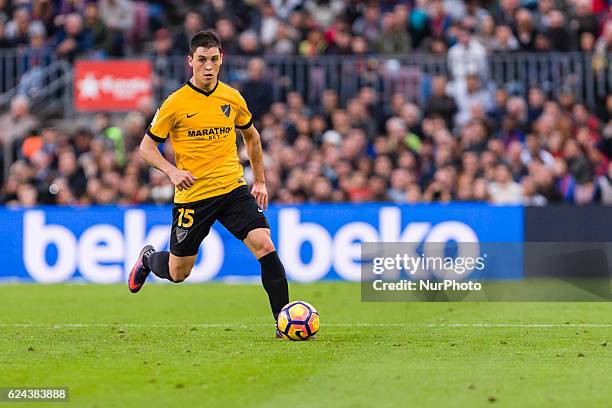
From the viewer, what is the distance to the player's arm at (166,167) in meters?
11.4

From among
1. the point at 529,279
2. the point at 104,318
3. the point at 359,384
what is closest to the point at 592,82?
the point at 529,279

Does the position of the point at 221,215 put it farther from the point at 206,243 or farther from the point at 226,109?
the point at 206,243

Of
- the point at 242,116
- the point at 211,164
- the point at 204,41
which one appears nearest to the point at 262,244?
the point at 211,164

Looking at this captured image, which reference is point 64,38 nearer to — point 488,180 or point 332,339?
point 488,180

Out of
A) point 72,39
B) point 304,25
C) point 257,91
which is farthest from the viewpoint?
point 72,39

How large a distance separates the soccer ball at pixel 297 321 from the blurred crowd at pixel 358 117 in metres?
9.93

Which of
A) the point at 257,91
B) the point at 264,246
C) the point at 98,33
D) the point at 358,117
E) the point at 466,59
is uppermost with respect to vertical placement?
the point at 98,33

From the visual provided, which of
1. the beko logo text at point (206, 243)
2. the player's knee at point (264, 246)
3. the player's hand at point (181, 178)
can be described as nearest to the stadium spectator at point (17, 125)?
the beko logo text at point (206, 243)

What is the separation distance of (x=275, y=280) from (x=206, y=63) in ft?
6.39

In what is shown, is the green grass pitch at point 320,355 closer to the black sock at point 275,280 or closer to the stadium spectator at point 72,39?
the black sock at point 275,280

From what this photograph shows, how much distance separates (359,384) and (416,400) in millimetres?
749

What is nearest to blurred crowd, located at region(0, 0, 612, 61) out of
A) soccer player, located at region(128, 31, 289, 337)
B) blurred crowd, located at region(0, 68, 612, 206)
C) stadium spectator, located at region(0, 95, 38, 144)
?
blurred crowd, located at region(0, 68, 612, 206)

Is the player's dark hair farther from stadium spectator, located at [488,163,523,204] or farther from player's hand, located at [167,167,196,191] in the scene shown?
stadium spectator, located at [488,163,523,204]

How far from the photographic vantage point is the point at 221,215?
39.0 feet
